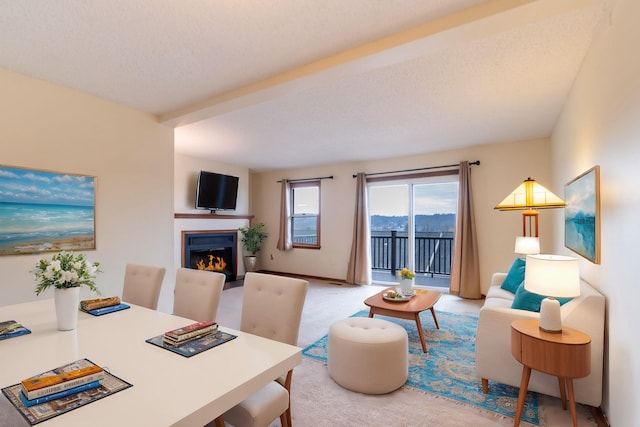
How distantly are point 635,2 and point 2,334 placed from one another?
343 centimetres

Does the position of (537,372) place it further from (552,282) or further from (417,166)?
(417,166)

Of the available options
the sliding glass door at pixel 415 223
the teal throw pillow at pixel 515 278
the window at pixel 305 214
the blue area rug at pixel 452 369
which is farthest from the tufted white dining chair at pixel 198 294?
the window at pixel 305 214

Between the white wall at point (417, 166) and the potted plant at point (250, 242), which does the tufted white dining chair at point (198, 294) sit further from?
the potted plant at point (250, 242)

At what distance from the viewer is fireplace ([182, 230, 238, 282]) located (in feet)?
18.6

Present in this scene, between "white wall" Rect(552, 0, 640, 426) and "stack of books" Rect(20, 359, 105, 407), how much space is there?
7.49 feet

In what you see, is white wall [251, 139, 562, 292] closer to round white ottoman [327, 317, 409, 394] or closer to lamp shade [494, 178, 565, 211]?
lamp shade [494, 178, 565, 211]

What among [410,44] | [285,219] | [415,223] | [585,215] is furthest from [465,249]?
[410,44]

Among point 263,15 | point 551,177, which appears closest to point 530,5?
point 263,15

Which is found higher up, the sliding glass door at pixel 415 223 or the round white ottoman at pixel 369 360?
the sliding glass door at pixel 415 223

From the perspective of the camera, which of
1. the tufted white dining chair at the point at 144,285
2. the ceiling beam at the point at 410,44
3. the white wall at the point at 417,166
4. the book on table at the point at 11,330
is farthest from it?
the white wall at the point at 417,166

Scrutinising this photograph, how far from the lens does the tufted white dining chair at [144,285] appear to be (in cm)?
227

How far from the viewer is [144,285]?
2324 millimetres

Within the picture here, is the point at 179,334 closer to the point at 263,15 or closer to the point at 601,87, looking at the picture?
the point at 263,15

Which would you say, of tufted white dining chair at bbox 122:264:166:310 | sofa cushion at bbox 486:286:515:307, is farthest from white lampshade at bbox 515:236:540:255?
tufted white dining chair at bbox 122:264:166:310
